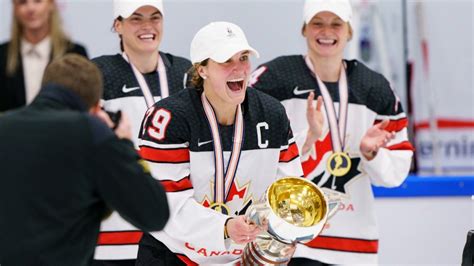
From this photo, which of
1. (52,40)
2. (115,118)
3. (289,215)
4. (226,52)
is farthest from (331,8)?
(52,40)

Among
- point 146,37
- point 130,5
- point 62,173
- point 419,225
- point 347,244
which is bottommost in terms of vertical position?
point 419,225

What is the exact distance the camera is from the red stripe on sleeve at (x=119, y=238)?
4809 mm

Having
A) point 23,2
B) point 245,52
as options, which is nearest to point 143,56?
point 245,52

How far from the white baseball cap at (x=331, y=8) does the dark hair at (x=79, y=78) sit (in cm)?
179

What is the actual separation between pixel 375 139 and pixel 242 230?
113cm

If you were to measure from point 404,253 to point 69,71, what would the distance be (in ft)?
8.88

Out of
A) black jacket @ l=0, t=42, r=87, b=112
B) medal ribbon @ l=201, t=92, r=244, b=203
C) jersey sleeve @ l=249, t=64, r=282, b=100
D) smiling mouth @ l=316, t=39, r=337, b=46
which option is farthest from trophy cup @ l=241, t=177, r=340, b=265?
black jacket @ l=0, t=42, r=87, b=112

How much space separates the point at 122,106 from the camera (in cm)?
477

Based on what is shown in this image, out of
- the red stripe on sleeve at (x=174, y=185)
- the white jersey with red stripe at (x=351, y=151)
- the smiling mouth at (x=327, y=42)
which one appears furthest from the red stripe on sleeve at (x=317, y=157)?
the red stripe on sleeve at (x=174, y=185)

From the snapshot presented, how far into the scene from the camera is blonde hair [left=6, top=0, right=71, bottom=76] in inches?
237

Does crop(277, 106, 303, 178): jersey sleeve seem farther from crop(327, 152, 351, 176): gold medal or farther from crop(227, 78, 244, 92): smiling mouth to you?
crop(327, 152, 351, 176): gold medal

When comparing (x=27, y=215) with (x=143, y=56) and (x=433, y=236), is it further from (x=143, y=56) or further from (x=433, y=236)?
(x=433, y=236)

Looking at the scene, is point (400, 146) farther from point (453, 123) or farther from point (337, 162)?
point (453, 123)

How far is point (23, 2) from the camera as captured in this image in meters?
6.11
